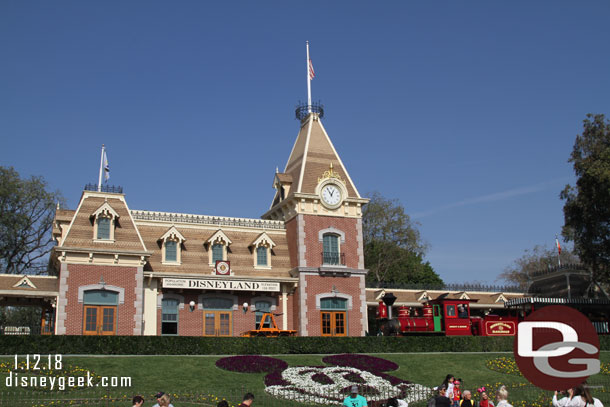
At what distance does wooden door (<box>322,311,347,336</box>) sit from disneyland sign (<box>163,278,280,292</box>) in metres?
3.43

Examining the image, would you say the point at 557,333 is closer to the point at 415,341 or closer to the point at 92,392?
the point at 92,392

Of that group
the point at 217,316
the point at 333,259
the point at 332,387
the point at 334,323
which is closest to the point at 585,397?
the point at 332,387

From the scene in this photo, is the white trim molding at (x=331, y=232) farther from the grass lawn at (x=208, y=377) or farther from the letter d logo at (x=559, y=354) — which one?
the letter d logo at (x=559, y=354)

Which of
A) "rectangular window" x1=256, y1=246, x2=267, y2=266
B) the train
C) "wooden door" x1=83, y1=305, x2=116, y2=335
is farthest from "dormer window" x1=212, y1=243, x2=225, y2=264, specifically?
the train

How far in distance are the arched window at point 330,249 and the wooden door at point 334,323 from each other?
3041 millimetres

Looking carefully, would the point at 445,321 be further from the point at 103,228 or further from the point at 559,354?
the point at 559,354

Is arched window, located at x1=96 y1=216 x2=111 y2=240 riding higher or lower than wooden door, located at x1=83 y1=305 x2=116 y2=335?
higher

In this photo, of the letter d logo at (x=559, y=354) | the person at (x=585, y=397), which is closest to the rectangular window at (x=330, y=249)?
the person at (x=585, y=397)

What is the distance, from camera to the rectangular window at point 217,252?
120 ft

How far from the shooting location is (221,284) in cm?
3525

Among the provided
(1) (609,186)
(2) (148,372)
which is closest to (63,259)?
(2) (148,372)

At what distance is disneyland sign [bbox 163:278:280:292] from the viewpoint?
34.1 meters

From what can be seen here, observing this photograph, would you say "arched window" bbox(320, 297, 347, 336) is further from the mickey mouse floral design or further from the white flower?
→ the white flower

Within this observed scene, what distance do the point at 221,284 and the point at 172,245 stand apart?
3690mm
